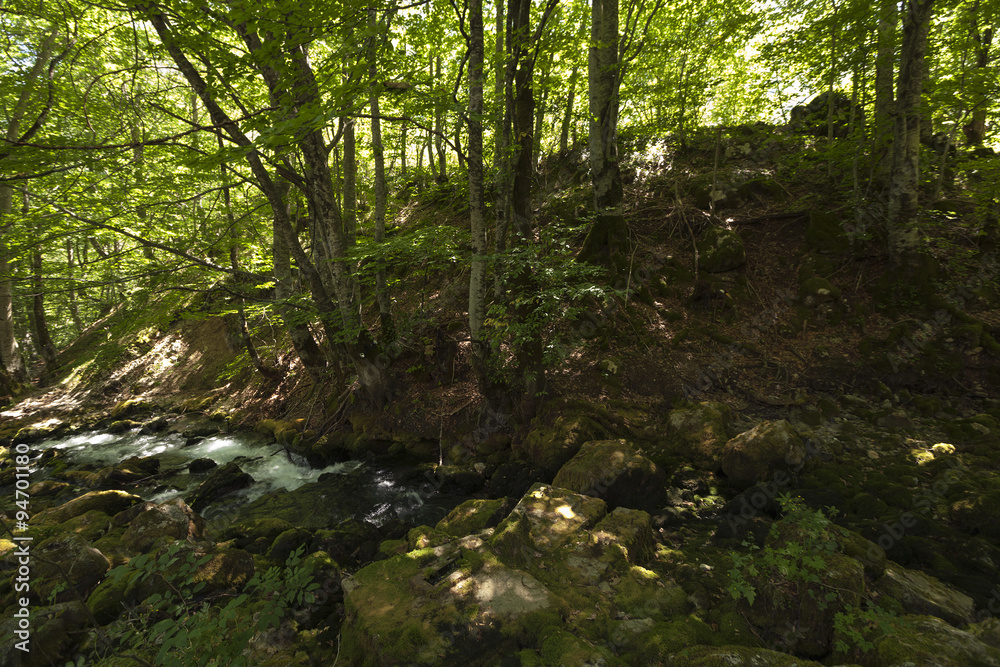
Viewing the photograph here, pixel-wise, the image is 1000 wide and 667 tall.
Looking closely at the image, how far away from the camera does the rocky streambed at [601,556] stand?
2838mm

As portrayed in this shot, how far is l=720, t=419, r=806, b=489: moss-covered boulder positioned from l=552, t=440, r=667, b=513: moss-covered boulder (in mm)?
910

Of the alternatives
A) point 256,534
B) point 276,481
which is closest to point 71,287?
point 276,481

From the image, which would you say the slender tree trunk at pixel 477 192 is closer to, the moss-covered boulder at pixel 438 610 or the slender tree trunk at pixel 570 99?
the moss-covered boulder at pixel 438 610

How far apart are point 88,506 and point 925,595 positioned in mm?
10031

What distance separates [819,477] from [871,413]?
76.8 inches

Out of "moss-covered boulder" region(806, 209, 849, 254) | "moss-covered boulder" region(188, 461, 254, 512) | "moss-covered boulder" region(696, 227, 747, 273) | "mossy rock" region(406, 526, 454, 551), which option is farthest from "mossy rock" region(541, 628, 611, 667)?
"moss-covered boulder" region(806, 209, 849, 254)

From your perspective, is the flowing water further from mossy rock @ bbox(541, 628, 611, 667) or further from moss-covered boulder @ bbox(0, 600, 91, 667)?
mossy rock @ bbox(541, 628, 611, 667)

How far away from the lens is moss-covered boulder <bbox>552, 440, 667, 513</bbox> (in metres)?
4.99

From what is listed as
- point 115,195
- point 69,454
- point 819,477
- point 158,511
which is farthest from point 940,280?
point 69,454

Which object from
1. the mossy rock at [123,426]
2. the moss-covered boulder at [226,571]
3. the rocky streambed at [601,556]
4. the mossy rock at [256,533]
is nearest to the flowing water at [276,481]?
the rocky streambed at [601,556]

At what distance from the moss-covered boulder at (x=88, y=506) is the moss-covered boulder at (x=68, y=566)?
1789 millimetres

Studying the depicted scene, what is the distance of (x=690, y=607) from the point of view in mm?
3250

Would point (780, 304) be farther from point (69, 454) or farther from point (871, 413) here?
point (69, 454)

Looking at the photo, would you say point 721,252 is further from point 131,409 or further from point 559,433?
point 131,409
